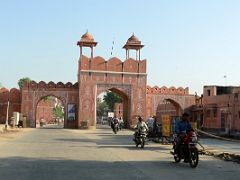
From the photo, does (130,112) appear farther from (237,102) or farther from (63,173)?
(63,173)

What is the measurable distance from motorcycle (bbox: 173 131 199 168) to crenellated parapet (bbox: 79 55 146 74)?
45245mm

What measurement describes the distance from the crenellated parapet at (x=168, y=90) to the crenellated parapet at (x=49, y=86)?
35.5 feet

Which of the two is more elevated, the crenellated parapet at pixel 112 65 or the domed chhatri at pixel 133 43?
the domed chhatri at pixel 133 43

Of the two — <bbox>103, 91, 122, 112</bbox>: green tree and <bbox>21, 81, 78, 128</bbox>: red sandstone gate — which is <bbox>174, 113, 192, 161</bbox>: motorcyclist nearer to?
<bbox>21, 81, 78, 128</bbox>: red sandstone gate

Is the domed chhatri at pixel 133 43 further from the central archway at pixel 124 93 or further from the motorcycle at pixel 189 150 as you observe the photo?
the motorcycle at pixel 189 150

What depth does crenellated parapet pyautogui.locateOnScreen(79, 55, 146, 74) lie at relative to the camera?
191 ft

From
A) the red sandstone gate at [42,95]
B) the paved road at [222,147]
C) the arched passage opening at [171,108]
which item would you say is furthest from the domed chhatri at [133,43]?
the paved road at [222,147]

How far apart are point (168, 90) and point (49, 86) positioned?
16.9 meters

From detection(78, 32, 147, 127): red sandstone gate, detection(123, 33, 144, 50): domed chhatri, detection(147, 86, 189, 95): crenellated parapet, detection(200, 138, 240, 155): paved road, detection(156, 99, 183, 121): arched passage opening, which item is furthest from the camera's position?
detection(156, 99, 183, 121): arched passage opening

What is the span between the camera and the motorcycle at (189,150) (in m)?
12.1

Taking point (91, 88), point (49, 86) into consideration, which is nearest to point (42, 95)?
point (49, 86)

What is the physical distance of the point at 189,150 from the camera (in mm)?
12438

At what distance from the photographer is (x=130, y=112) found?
5928 cm

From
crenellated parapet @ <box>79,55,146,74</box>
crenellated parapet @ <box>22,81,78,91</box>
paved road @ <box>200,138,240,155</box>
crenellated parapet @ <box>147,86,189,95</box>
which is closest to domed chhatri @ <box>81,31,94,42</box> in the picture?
crenellated parapet @ <box>79,55,146,74</box>
